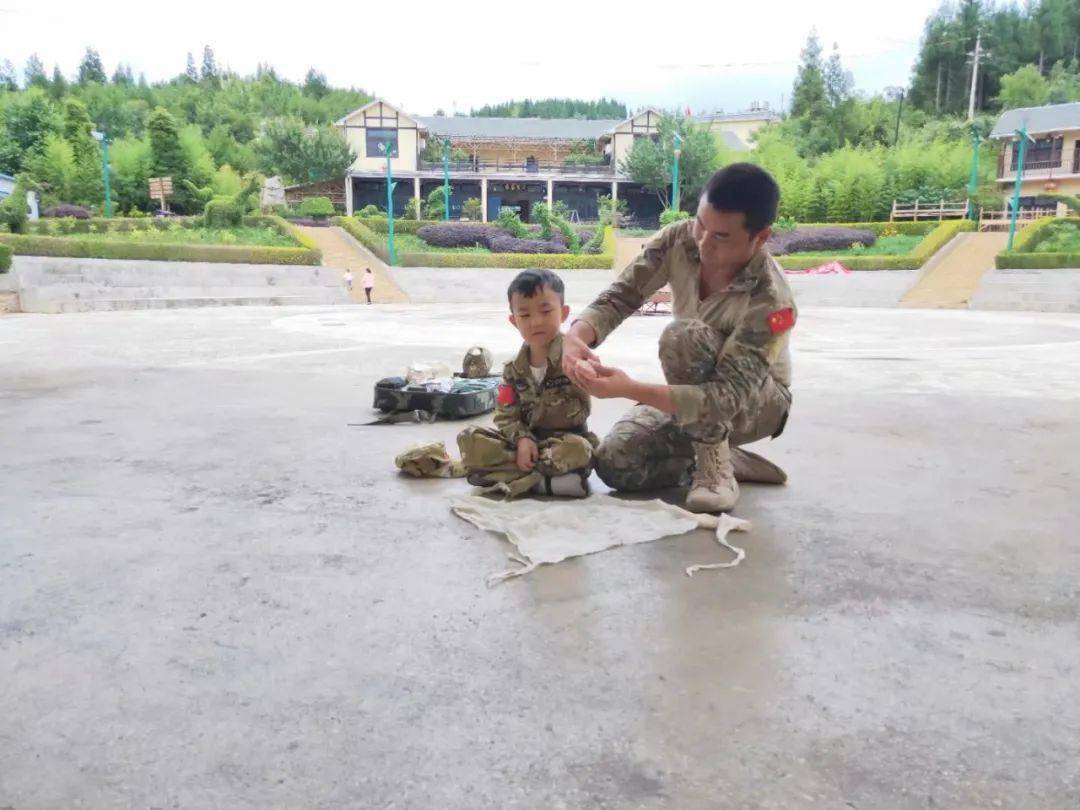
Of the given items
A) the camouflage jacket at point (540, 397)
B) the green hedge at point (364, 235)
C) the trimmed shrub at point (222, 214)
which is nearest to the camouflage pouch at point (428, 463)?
the camouflage jacket at point (540, 397)

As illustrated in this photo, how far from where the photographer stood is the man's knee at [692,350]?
2.42 meters

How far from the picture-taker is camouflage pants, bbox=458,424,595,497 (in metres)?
2.69

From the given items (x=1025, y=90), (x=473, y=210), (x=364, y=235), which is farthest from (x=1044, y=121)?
(x=364, y=235)

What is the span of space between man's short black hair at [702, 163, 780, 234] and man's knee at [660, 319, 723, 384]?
351 millimetres

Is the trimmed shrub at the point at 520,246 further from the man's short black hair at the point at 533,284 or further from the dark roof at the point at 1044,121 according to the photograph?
the man's short black hair at the point at 533,284

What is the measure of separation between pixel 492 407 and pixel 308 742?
3257mm

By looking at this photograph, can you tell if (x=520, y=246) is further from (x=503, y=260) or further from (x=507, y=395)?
(x=507, y=395)

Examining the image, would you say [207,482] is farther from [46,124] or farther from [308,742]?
[46,124]

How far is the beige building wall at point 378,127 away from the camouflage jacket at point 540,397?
126ft

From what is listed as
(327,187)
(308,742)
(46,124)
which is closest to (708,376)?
(308,742)

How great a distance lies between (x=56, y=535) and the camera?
228cm

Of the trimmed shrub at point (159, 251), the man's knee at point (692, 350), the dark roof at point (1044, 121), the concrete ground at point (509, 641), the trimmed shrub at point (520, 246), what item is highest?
the dark roof at point (1044, 121)

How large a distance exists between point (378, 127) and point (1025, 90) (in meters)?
37.9

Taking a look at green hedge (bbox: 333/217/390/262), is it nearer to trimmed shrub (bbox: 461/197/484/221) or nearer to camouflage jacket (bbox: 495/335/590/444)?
trimmed shrub (bbox: 461/197/484/221)
